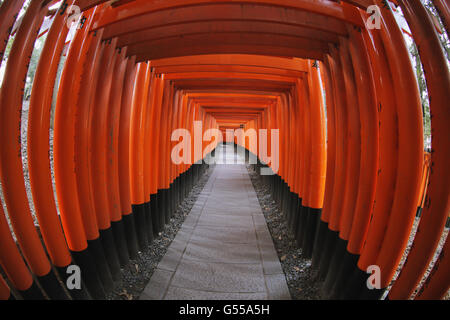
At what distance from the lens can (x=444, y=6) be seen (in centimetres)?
176

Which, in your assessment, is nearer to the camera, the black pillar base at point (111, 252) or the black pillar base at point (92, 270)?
the black pillar base at point (92, 270)

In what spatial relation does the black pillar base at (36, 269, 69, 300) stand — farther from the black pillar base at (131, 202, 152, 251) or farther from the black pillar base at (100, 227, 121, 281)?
the black pillar base at (131, 202, 152, 251)

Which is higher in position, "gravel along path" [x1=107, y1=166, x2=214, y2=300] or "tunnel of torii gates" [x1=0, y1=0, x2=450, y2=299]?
"tunnel of torii gates" [x1=0, y1=0, x2=450, y2=299]

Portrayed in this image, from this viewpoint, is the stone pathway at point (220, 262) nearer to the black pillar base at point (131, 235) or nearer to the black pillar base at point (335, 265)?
the black pillar base at point (131, 235)

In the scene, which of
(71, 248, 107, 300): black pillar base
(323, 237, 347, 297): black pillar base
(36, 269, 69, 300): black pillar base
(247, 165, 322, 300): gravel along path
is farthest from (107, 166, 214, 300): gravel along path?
(323, 237, 347, 297): black pillar base

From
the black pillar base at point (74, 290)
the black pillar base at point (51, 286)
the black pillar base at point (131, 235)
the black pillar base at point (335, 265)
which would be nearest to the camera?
the black pillar base at point (51, 286)

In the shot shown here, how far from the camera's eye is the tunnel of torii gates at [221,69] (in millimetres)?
2096

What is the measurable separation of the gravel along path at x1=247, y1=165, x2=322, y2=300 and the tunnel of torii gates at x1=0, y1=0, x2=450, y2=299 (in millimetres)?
235

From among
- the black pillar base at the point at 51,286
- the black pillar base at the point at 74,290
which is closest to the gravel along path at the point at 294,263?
the black pillar base at the point at 74,290

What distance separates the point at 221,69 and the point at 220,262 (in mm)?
4146

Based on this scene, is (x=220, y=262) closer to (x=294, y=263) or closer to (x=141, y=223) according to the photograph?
(x=294, y=263)

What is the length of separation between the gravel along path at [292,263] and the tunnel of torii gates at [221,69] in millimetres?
235

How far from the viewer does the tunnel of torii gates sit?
210 cm
